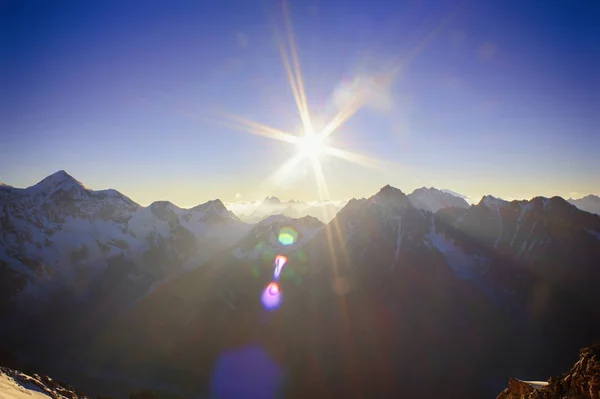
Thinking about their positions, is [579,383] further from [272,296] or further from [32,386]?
[272,296]

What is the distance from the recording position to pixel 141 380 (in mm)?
129625

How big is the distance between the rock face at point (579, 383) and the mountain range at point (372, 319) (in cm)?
9949

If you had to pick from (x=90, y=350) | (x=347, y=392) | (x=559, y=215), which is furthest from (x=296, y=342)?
(x=559, y=215)

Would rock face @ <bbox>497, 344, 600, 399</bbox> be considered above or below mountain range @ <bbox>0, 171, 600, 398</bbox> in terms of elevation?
→ below

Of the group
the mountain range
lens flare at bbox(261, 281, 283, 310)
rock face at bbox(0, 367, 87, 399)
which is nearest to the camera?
rock face at bbox(0, 367, 87, 399)

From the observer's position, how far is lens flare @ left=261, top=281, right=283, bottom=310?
167 m

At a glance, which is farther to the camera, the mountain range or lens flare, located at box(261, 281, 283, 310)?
lens flare, located at box(261, 281, 283, 310)

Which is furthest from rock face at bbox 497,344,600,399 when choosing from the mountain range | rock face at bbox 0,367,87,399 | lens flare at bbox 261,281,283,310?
lens flare at bbox 261,281,283,310

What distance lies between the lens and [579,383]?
78.7 ft

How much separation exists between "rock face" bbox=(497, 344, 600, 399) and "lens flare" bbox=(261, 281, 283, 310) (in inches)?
5757

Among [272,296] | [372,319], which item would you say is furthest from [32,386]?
[272,296]

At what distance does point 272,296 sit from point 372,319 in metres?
→ 55.9

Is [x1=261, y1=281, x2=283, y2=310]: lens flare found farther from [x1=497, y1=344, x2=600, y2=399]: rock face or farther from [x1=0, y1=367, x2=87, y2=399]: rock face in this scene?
[x1=497, y1=344, x2=600, y2=399]: rock face

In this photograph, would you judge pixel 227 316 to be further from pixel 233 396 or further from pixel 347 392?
pixel 347 392
